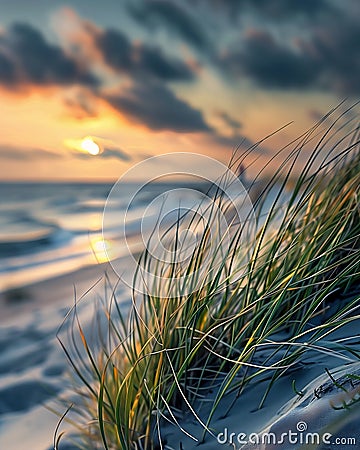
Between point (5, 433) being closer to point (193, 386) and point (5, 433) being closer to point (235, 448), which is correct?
point (193, 386)

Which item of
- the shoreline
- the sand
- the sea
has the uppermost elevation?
the sea

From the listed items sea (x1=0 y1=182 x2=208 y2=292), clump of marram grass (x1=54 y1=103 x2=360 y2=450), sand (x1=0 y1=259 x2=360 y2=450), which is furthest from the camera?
sea (x1=0 y1=182 x2=208 y2=292)

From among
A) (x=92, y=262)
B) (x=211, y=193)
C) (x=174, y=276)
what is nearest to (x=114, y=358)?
(x=174, y=276)

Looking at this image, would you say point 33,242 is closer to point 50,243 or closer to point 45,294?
point 50,243

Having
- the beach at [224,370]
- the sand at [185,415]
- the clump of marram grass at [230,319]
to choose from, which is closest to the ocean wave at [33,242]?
the sand at [185,415]

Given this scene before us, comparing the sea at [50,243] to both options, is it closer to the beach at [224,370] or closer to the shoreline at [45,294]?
the shoreline at [45,294]

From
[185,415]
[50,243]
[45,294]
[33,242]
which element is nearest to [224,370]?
[185,415]

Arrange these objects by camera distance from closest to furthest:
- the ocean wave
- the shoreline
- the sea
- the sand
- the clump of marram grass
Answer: the sand
the clump of marram grass
the shoreline
the sea
the ocean wave

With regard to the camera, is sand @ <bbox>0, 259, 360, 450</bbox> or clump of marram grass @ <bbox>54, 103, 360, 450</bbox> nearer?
sand @ <bbox>0, 259, 360, 450</bbox>

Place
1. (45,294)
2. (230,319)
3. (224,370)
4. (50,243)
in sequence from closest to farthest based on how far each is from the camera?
(230,319) → (224,370) → (45,294) → (50,243)

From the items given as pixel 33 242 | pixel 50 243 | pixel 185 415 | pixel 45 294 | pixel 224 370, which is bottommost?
pixel 185 415

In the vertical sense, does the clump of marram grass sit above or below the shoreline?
below

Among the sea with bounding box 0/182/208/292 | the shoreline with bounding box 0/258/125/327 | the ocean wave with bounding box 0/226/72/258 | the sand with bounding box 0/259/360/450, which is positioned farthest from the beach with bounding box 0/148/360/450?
the ocean wave with bounding box 0/226/72/258

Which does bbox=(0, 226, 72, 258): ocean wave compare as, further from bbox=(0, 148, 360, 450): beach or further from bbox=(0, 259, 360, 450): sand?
bbox=(0, 148, 360, 450): beach
